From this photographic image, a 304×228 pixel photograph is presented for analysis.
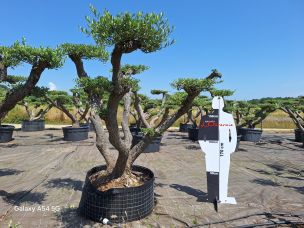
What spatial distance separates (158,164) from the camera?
847cm

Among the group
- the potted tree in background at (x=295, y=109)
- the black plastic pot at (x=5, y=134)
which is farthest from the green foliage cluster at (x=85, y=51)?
the potted tree in background at (x=295, y=109)

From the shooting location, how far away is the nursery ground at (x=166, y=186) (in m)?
4.42

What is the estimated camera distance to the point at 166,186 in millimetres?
6117

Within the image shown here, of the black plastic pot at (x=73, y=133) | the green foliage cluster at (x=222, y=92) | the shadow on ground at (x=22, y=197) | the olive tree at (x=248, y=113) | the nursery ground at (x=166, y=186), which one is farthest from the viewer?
the olive tree at (x=248, y=113)

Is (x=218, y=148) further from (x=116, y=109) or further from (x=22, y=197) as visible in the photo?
(x=22, y=197)

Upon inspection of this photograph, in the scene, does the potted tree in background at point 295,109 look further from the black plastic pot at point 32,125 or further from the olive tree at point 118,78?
the black plastic pot at point 32,125

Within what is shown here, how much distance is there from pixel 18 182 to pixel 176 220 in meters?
3.64

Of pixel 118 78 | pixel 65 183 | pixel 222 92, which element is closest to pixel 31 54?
pixel 118 78

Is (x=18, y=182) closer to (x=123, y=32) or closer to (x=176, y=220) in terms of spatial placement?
(x=176, y=220)

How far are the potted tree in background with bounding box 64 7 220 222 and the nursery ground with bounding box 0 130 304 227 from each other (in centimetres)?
25

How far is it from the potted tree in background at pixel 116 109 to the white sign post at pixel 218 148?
2.81 ft

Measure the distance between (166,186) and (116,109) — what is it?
105 inches

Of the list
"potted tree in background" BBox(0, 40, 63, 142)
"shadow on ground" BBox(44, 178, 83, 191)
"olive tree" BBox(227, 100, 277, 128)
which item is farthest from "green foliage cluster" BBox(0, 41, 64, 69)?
"olive tree" BBox(227, 100, 277, 128)

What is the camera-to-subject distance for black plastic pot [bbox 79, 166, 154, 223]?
4.20 metres
